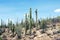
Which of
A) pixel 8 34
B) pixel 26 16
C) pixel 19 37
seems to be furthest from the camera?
pixel 8 34

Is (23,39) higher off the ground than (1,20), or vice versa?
(1,20)

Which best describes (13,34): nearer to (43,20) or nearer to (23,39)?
(23,39)

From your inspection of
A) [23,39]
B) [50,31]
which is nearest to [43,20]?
[50,31]

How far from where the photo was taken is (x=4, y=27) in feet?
231

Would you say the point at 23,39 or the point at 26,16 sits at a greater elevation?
the point at 26,16

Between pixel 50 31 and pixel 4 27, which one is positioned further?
pixel 4 27

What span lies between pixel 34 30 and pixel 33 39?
507 cm

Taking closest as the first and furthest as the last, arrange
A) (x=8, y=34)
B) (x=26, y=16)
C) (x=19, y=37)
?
(x=26, y=16), (x=19, y=37), (x=8, y=34)

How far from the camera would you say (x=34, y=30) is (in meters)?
64.0

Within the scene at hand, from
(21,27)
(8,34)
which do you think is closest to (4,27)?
(8,34)

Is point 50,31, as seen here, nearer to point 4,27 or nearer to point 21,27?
point 21,27

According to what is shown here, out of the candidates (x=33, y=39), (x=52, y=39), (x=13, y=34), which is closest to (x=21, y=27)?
(x=13, y=34)

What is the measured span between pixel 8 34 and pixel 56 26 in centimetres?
1769

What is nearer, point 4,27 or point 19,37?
point 19,37
